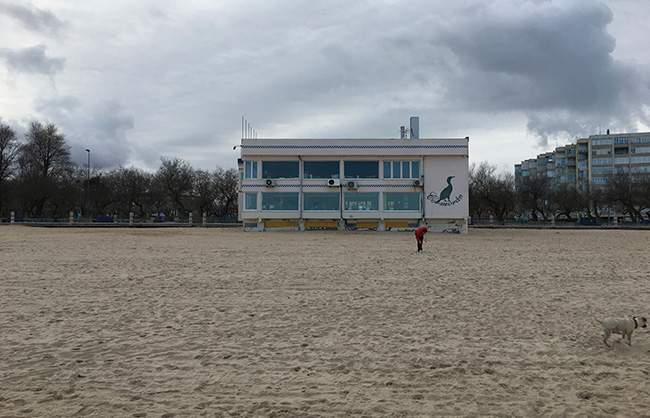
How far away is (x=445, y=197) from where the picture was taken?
4056 cm

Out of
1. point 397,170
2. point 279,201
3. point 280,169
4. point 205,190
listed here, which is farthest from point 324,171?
point 205,190

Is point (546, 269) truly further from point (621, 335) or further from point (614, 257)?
point (621, 335)

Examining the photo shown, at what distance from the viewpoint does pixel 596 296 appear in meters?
9.31

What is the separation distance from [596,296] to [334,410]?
24.8 feet

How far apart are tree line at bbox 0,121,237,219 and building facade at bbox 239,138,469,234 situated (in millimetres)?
32119

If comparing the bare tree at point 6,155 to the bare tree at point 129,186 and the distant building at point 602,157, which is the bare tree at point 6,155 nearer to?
the bare tree at point 129,186

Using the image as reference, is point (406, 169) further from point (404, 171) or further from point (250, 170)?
point (250, 170)

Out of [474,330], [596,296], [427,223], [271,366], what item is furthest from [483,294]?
[427,223]

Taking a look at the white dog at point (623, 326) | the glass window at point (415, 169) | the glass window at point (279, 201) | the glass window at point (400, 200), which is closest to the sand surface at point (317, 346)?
Result: the white dog at point (623, 326)

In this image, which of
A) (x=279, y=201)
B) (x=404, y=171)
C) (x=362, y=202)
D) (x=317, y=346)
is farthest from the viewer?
(x=404, y=171)

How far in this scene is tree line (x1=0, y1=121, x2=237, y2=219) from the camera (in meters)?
60.4

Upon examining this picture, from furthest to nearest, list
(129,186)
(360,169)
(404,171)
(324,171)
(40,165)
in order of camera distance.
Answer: (129,186) → (40,165) → (324,171) → (360,169) → (404,171)

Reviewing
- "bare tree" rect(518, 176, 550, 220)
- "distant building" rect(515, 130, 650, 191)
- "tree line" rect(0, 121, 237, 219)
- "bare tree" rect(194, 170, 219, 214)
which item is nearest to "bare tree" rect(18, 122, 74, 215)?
"tree line" rect(0, 121, 237, 219)

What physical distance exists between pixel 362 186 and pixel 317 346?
35.2 metres
